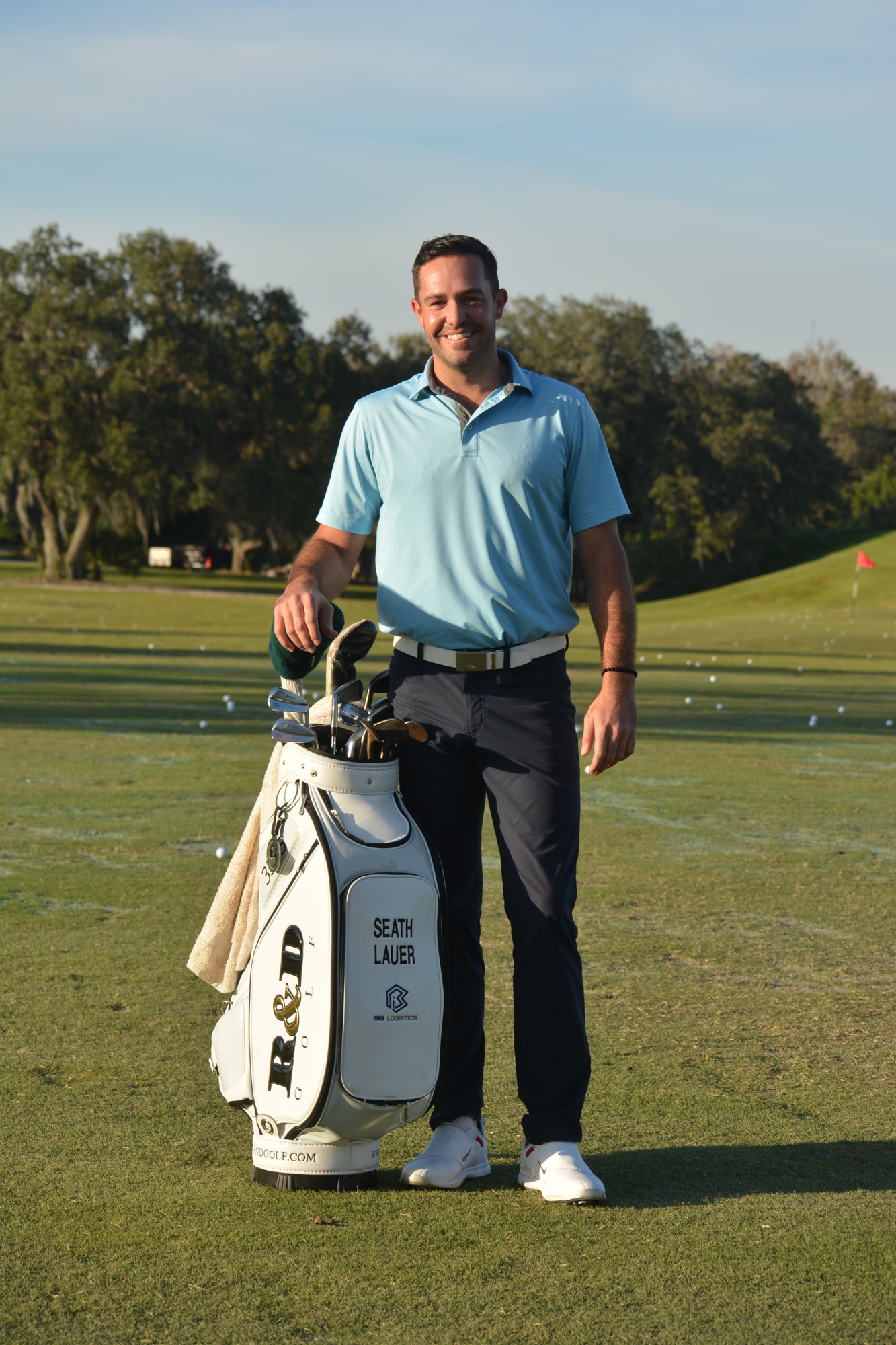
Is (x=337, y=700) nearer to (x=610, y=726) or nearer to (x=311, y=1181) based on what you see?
(x=610, y=726)

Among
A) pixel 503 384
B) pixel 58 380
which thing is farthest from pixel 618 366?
pixel 503 384

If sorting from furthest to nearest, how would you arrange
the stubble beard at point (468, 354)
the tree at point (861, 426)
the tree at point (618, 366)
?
the tree at point (861, 426) → the tree at point (618, 366) → the stubble beard at point (468, 354)

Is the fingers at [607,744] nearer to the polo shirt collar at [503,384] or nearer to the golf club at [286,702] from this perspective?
the golf club at [286,702]

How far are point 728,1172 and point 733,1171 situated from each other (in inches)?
0.7

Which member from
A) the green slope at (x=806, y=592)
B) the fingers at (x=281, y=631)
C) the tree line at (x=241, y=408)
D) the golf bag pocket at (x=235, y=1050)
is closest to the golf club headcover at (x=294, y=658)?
the fingers at (x=281, y=631)

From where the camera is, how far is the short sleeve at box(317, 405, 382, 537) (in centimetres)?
372

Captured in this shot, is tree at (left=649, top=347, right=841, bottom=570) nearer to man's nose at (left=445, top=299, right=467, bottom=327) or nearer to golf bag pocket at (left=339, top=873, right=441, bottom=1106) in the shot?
man's nose at (left=445, top=299, right=467, bottom=327)

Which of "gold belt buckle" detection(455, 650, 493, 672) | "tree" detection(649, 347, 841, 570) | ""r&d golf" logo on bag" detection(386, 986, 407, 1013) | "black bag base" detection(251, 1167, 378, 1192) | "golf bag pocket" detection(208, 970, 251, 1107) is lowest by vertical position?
"black bag base" detection(251, 1167, 378, 1192)

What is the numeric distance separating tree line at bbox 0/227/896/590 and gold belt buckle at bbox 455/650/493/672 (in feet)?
169

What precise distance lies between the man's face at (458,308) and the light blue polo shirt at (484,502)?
0.10 meters

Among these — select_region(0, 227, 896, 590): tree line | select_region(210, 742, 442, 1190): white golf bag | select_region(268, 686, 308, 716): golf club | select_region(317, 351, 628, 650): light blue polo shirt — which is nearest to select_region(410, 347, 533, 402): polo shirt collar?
select_region(317, 351, 628, 650): light blue polo shirt

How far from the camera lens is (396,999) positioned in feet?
10.4

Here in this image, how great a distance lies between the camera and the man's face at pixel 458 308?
3.57 metres

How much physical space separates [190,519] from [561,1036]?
87.2 m
